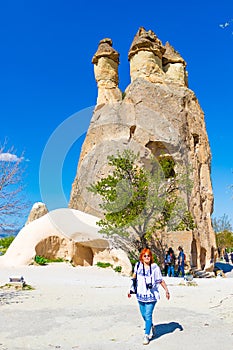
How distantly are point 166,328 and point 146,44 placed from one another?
1179 inches

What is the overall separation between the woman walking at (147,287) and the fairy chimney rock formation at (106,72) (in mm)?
28189

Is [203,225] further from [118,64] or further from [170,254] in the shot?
[118,64]

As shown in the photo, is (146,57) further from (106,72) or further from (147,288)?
(147,288)

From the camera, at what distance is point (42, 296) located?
973 cm

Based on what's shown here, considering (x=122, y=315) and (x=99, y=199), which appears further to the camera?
(x=99, y=199)

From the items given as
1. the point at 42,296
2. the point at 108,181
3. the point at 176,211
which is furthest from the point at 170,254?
the point at 42,296

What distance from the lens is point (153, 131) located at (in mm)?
27156

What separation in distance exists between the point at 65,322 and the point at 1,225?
355 centimetres

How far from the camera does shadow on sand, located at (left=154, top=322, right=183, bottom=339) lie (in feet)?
19.1

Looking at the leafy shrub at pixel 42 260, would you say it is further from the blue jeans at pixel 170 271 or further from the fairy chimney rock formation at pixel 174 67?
the fairy chimney rock formation at pixel 174 67

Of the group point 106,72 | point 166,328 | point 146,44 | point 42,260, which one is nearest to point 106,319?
point 166,328

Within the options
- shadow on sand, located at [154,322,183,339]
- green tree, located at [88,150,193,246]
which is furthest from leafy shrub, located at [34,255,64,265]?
shadow on sand, located at [154,322,183,339]

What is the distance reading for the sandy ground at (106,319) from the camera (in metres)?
5.36

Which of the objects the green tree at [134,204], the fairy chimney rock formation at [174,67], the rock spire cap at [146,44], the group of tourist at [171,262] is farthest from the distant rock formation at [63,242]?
the rock spire cap at [146,44]
